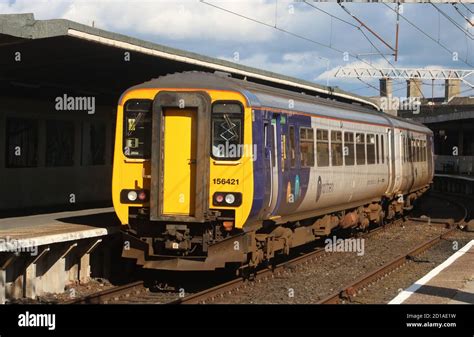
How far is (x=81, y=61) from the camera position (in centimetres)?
1337

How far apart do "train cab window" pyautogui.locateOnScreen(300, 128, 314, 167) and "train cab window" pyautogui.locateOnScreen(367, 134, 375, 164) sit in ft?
14.0

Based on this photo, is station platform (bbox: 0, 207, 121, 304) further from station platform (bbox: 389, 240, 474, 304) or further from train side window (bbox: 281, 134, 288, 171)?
station platform (bbox: 389, 240, 474, 304)

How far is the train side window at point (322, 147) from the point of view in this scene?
1308 cm

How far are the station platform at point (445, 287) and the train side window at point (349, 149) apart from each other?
3.19 metres

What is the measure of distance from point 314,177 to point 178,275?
3.19 metres

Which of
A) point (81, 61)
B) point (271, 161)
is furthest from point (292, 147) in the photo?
point (81, 61)

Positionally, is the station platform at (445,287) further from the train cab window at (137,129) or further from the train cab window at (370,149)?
the train cab window at (137,129)

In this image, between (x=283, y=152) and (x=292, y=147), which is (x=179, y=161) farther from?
(x=292, y=147)

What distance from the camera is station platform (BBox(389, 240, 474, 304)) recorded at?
9383mm

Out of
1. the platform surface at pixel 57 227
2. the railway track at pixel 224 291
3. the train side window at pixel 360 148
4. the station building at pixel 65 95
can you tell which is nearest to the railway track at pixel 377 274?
the railway track at pixel 224 291

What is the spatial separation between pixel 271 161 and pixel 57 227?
3972 mm

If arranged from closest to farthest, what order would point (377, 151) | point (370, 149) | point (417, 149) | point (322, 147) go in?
point (322, 147) → point (370, 149) → point (377, 151) → point (417, 149)
